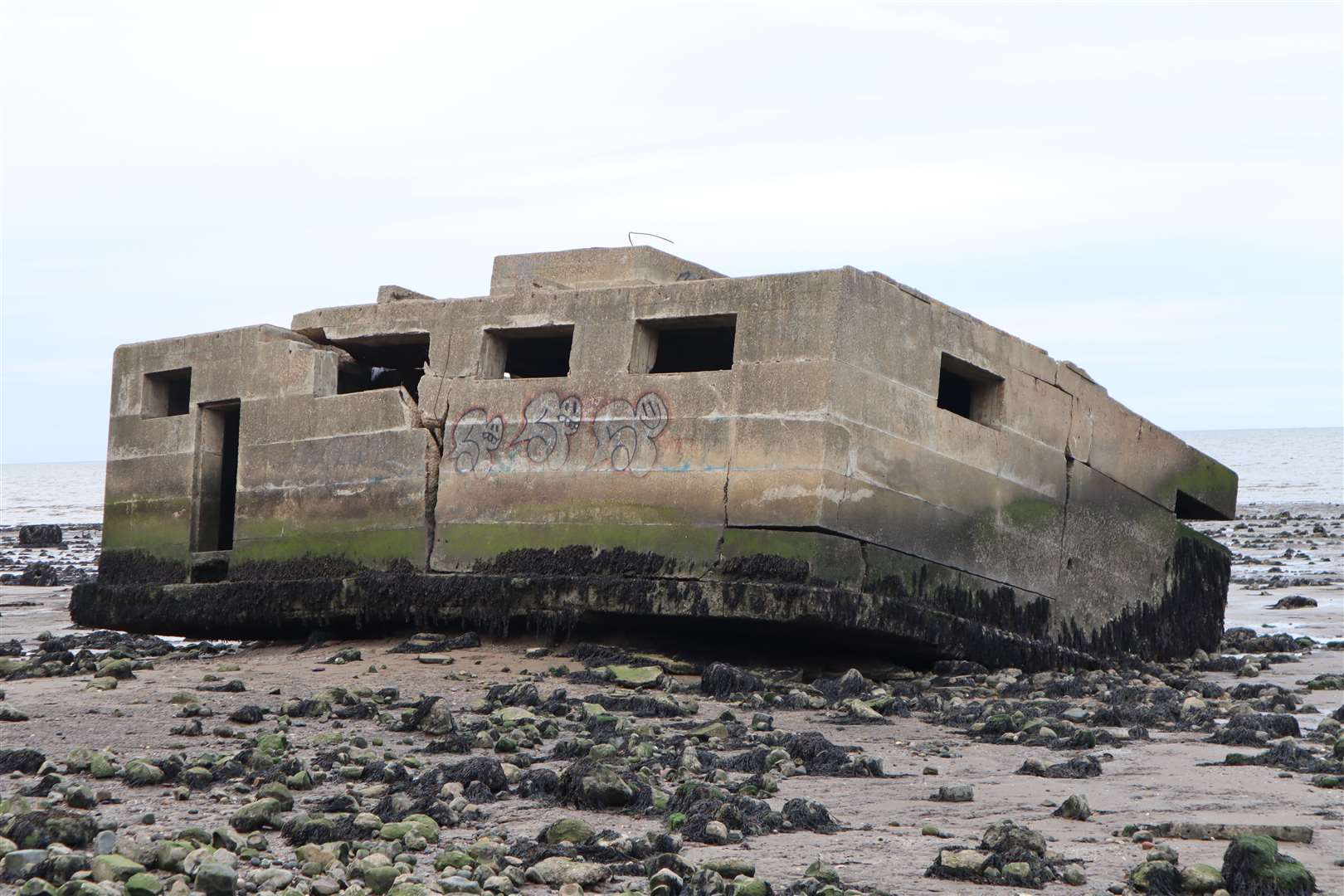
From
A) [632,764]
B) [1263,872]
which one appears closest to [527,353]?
[632,764]

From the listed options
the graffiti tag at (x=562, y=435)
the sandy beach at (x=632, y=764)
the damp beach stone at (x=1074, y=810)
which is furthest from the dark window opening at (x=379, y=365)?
the damp beach stone at (x=1074, y=810)

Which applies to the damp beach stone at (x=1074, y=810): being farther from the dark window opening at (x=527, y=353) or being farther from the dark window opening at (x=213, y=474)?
the dark window opening at (x=213, y=474)

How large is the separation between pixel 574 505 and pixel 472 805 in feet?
14.9

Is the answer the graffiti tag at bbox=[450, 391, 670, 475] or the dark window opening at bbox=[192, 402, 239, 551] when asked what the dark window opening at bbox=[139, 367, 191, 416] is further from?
the graffiti tag at bbox=[450, 391, 670, 475]

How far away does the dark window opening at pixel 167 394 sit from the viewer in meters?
13.1

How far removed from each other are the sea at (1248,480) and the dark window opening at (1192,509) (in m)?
33.0

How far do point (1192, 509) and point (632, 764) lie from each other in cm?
784

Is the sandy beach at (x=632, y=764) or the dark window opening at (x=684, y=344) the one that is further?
the dark window opening at (x=684, y=344)

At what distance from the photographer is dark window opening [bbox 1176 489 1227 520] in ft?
42.8

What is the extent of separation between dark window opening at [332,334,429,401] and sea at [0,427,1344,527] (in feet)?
A: 118

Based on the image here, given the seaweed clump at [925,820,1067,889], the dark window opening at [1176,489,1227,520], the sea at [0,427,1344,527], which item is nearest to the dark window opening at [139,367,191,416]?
the dark window opening at [1176,489,1227,520]

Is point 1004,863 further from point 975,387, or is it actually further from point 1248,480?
point 1248,480

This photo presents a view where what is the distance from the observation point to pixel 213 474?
12703 mm

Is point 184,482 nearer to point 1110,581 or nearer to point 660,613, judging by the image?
point 660,613
